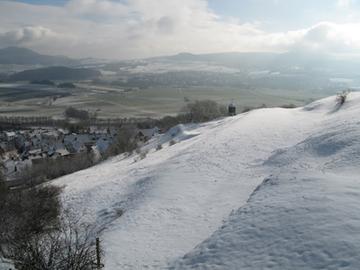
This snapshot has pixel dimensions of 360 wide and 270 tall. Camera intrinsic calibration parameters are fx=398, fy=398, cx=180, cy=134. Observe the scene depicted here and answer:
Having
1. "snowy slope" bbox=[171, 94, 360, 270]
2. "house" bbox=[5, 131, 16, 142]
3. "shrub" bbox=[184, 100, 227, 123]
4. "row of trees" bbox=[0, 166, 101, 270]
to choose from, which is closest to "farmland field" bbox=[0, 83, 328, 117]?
"house" bbox=[5, 131, 16, 142]

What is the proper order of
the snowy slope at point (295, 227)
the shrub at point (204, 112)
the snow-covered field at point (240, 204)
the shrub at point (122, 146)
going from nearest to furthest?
the snowy slope at point (295, 227) < the snow-covered field at point (240, 204) < the shrub at point (122, 146) < the shrub at point (204, 112)

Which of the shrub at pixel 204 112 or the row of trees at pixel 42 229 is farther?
the shrub at pixel 204 112

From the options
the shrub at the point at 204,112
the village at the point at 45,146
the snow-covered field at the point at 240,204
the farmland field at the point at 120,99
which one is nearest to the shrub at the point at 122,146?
the village at the point at 45,146

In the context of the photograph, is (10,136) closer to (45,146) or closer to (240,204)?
(45,146)

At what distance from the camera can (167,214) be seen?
15773 millimetres

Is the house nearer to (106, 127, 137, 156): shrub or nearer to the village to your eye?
the village

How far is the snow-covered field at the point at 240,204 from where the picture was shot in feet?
29.2

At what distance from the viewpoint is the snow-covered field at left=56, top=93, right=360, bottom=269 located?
8.91 meters

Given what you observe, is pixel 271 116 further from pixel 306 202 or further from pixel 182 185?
pixel 306 202

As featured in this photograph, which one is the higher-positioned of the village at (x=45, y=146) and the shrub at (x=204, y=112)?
the shrub at (x=204, y=112)

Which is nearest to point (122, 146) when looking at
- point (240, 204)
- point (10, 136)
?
point (240, 204)

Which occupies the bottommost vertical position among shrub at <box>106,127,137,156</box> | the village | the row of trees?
the village

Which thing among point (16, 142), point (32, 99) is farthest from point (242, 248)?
point (32, 99)

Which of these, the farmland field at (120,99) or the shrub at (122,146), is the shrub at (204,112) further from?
the farmland field at (120,99)
